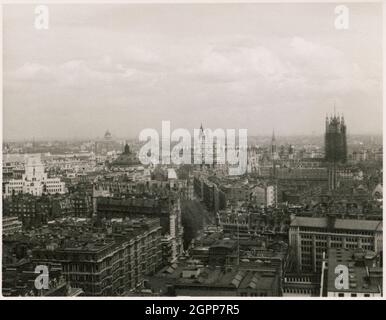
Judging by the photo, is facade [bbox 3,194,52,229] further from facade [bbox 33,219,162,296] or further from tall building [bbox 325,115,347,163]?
tall building [bbox 325,115,347,163]

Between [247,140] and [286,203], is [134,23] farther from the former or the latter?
[286,203]

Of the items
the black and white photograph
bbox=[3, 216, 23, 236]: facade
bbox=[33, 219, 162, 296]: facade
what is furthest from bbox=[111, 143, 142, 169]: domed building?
bbox=[3, 216, 23, 236]: facade

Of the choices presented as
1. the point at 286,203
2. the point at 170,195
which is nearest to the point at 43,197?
the point at 170,195

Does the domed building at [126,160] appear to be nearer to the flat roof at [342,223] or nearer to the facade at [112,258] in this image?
the facade at [112,258]

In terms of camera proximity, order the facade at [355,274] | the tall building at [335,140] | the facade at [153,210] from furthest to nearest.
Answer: the facade at [153,210] → the tall building at [335,140] → the facade at [355,274]

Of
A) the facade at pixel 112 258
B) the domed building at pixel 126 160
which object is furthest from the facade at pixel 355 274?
the domed building at pixel 126 160

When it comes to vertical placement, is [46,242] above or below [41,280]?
above
